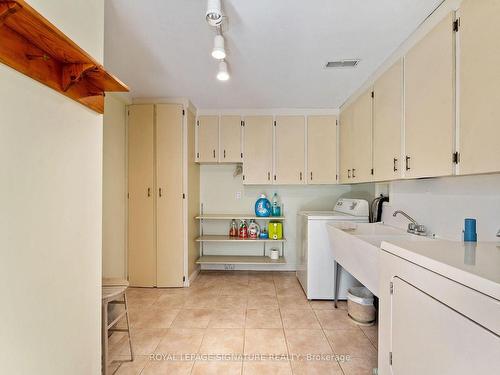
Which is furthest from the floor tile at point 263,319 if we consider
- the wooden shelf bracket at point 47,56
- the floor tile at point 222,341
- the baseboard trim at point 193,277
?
the wooden shelf bracket at point 47,56

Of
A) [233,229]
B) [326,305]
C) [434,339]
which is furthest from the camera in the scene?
[233,229]

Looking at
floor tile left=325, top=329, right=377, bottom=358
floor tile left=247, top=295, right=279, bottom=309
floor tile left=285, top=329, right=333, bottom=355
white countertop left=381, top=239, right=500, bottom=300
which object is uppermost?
white countertop left=381, top=239, right=500, bottom=300

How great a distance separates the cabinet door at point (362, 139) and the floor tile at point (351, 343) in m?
1.43

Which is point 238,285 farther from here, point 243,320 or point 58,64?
point 58,64

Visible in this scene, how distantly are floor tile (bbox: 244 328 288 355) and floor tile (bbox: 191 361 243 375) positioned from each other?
0.18m

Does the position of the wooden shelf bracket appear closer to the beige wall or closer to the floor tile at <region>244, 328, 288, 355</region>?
the beige wall

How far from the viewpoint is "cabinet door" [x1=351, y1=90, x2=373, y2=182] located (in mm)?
Result: 2528

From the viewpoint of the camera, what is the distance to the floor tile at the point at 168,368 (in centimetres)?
178

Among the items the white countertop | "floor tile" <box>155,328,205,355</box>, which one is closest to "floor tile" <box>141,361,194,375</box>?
"floor tile" <box>155,328,205,355</box>

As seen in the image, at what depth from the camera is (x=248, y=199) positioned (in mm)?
3939

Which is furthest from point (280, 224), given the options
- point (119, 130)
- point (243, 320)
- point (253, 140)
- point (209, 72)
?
point (119, 130)

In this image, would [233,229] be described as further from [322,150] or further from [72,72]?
[72,72]

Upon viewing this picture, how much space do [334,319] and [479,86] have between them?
2.22m

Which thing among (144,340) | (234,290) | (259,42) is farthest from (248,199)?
(259,42)
